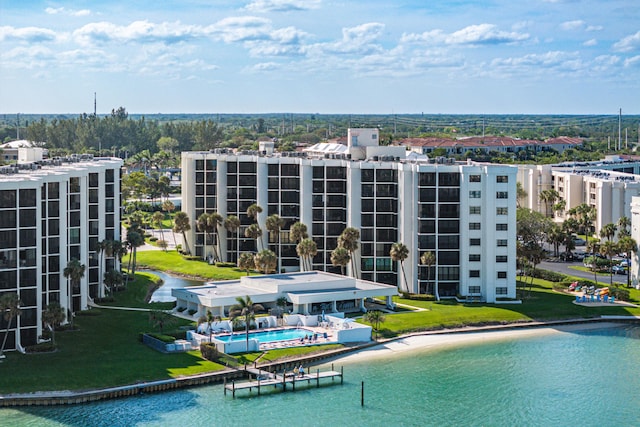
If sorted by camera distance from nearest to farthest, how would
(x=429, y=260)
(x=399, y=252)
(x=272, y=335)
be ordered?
1. (x=272, y=335)
2. (x=429, y=260)
3. (x=399, y=252)

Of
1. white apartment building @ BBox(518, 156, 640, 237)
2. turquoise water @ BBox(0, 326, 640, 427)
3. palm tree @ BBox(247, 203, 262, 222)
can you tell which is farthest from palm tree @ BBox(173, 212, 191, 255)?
white apartment building @ BBox(518, 156, 640, 237)

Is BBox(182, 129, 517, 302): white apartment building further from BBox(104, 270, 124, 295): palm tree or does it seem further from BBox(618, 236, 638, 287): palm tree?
BBox(104, 270, 124, 295): palm tree

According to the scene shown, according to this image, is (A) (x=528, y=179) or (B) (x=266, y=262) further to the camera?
(A) (x=528, y=179)

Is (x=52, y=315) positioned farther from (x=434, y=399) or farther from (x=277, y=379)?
(x=434, y=399)

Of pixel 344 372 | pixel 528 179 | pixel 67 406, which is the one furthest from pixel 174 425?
pixel 528 179

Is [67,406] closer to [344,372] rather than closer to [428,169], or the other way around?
[344,372]

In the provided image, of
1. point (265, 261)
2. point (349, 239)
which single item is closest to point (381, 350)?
point (349, 239)

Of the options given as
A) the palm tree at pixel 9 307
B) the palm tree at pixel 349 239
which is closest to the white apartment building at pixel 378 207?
the palm tree at pixel 349 239
